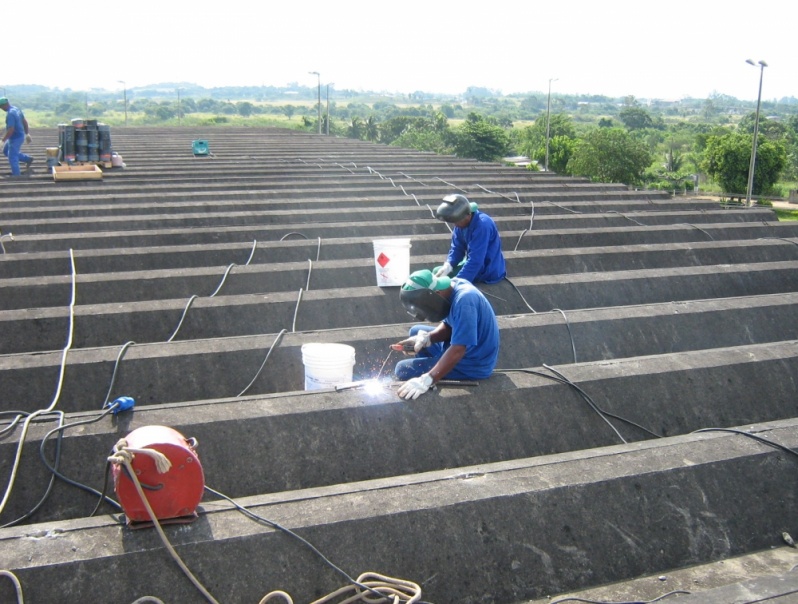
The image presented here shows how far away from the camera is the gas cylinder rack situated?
1528 centimetres

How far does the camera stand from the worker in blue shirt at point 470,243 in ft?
25.4

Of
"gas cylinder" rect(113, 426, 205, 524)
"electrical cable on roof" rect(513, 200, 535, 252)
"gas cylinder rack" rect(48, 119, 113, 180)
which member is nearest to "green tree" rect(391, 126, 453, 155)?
"gas cylinder rack" rect(48, 119, 113, 180)

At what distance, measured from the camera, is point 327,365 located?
626 cm

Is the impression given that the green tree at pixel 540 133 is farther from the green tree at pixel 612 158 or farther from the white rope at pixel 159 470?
the white rope at pixel 159 470

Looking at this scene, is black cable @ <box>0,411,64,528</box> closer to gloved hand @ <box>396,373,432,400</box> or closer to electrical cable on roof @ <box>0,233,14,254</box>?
gloved hand @ <box>396,373,432,400</box>

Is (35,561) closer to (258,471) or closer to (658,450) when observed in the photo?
(258,471)

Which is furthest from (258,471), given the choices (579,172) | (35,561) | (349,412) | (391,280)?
(579,172)

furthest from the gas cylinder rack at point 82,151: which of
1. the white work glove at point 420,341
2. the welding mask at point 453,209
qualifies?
the white work glove at point 420,341

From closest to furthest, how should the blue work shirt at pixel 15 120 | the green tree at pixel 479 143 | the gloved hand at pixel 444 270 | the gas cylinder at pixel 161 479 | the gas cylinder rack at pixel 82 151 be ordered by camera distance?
1. the gas cylinder at pixel 161 479
2. the gloved hand at pixel 444 270
3. the blue work shirt at pixel 15 120
4. the gas cylinder rack at pixel 82 151
5. the green tree at pixel 479 143

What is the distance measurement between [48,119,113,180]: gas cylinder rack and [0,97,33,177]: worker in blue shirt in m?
0.65

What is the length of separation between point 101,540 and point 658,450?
340 centimetres

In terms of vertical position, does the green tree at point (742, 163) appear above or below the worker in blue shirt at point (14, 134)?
Result: below

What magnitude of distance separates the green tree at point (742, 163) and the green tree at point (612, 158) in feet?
22.0

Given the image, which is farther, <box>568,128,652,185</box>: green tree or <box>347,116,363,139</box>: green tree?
<box>347,116,363,139</box>: green tree
